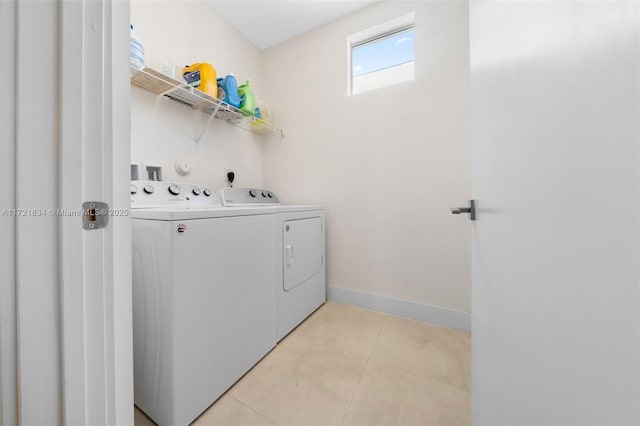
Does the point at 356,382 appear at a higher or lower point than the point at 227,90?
lower

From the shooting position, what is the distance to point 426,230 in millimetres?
1747

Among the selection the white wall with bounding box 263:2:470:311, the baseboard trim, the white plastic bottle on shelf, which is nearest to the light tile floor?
the baseboard trim

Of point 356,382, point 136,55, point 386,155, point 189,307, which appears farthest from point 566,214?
point 136,55

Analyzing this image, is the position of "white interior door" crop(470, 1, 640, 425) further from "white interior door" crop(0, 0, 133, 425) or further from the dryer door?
the dryer door

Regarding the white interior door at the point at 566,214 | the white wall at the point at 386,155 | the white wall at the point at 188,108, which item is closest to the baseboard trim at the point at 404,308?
the white wall at the point at 386,155

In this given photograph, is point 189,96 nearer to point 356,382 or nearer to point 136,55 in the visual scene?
point 136,55

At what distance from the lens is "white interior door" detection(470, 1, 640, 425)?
6.5 inches

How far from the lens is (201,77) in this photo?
1.60 metres

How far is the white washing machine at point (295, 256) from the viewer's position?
1.48 meters

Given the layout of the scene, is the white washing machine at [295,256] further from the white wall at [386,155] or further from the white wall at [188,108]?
the white wall at [188,108]

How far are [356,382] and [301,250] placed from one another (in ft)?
2.84

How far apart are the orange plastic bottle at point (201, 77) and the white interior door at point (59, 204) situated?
1.35 m

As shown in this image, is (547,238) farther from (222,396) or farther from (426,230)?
(426,230)

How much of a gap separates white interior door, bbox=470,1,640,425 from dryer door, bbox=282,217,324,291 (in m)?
1.20
